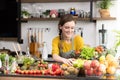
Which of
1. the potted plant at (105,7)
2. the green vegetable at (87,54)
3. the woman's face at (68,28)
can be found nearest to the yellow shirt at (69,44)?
the woman's face at (68,28)

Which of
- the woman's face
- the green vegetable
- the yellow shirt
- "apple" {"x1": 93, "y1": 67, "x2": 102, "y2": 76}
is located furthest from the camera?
the yellow shirt

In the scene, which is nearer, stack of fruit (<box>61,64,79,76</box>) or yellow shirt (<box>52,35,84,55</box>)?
stack of fruit (<box>61,64,79,76</box>)

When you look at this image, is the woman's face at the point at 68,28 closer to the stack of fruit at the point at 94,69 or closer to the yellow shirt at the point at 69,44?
the yellow shirt at the point at 69,44

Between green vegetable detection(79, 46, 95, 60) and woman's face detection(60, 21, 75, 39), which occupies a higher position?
woman's face detection(60, 21, 75, 39)

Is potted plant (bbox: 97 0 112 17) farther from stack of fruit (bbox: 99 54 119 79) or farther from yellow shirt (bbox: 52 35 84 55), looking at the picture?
stack of fruit (bbox: 99 54 119 79)

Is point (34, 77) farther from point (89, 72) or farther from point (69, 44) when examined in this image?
point (69, 44)

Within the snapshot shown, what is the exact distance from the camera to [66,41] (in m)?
3.61

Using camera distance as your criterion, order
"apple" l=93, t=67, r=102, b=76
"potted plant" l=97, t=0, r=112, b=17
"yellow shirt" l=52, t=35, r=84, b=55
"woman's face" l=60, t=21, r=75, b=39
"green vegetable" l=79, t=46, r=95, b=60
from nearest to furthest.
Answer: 1. "apple" l=93, t=67, r=102, b=76
2. "green vegetable" l=79, t=46, r=95, b=60
3. "woman's face" l=60, t=21, r=75, b=39
4. "yellow shirt" l=52, t=35, r=84, b=55
5. "potted plant" l=97, t=0, r=112, b=17

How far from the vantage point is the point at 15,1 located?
537 centimetres

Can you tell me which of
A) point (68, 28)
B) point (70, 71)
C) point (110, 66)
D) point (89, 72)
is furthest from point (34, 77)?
point (68, 28)

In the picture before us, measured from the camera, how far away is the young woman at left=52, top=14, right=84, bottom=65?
341 cm

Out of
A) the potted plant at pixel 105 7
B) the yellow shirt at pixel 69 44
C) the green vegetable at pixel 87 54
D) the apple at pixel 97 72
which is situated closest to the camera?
the apple at pixel 97 72

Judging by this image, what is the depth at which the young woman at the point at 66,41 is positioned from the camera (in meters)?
3.41

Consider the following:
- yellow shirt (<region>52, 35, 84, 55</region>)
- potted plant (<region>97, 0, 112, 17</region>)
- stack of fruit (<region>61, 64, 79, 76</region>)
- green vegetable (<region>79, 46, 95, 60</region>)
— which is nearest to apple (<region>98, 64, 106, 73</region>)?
stack of fruit (<region>61, 64, 79, 76</region>)
